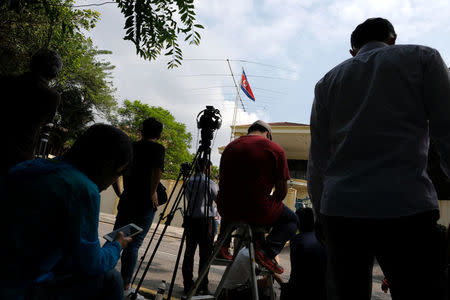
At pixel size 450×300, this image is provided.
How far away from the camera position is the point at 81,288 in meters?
1.29

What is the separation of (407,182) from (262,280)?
184 centimetres

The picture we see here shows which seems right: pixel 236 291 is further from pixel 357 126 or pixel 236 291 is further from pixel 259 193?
pixel 357 126

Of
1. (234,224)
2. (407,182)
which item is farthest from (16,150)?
(407,182)

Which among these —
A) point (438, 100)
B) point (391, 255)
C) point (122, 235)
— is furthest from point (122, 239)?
point (438, 100)

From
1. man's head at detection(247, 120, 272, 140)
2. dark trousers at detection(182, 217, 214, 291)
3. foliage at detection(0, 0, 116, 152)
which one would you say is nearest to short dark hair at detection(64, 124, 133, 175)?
man's head at detection(247, 120, 272, 140)

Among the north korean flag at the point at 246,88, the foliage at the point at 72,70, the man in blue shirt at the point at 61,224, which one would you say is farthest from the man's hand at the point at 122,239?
the north korean flag at the point at 246,88

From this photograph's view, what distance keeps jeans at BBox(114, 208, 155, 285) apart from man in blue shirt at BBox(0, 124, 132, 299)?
1.49 m

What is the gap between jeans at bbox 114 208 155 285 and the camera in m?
2.80

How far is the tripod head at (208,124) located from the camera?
2.77 m

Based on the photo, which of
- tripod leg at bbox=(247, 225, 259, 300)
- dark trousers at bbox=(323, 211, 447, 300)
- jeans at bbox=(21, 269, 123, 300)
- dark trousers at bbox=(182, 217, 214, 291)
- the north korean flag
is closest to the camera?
dark trousers at bbox=(323, 211, 447, 300)

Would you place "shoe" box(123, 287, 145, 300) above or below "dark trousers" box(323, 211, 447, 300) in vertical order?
below

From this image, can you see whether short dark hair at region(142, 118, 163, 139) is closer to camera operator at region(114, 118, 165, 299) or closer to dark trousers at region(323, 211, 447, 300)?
camera operator at region(114, 118, 165, 299)

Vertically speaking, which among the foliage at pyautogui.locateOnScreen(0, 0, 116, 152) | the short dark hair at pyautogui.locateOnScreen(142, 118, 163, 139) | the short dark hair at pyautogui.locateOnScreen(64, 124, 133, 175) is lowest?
the short dark hair at pyautogui.locateOnScreen(64, 124, 133, 175)

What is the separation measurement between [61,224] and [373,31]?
170 centimetres
